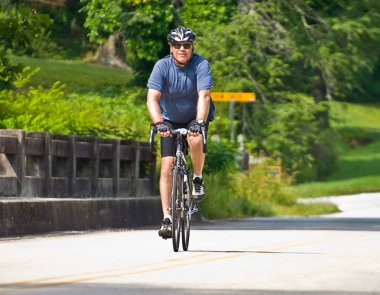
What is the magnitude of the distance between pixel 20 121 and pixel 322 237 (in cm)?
872

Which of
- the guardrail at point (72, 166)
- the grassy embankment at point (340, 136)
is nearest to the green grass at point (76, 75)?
the grassy embankment at point (340, 136)

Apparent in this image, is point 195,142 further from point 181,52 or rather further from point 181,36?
point 181,36

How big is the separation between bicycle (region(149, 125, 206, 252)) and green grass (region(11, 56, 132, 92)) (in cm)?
1999

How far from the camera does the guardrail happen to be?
74.9 ft

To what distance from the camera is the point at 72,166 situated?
24.9 meters

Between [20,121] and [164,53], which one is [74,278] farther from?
[164,53]

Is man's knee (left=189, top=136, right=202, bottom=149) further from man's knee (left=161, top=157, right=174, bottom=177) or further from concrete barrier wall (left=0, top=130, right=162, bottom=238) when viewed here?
concrete barrier wall (left=0, top=130, right=162, bottom=238)

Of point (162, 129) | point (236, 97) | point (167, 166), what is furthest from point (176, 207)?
point (236, 97)

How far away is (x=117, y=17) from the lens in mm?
39438

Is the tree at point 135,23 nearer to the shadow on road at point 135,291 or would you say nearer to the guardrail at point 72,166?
the guardrail at point 72,166

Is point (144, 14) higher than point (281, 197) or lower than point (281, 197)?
higher

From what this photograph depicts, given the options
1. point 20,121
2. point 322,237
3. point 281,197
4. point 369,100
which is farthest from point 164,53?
point 369,100

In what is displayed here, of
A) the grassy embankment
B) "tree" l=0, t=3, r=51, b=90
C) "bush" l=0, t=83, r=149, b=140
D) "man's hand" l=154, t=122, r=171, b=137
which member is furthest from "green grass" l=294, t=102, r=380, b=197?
"man's hand" l=154, t=122, r=171, b=137

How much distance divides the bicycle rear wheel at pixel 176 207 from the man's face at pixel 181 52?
1.10 m
